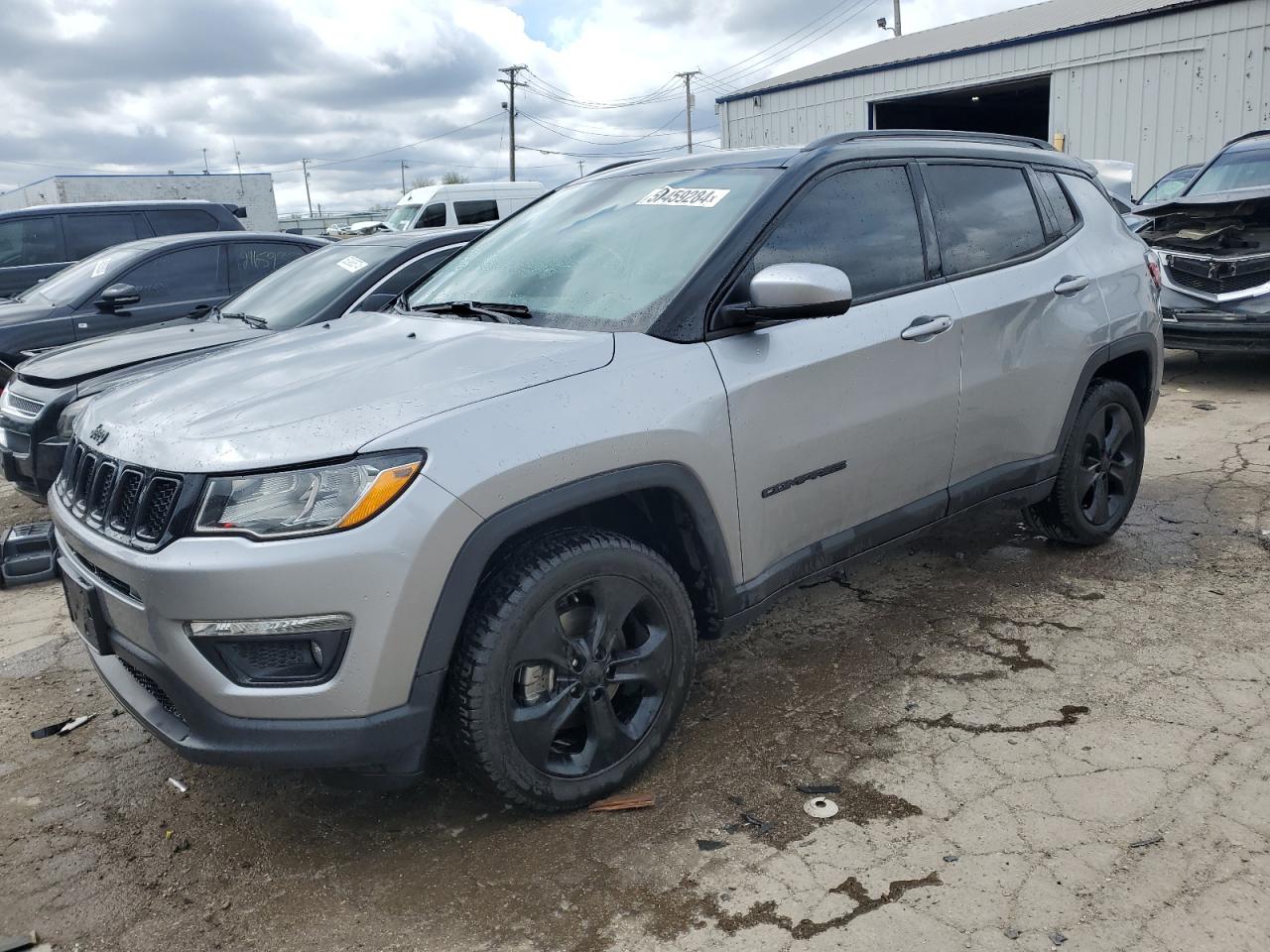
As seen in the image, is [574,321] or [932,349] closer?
[574,321]

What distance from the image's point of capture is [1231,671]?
3.35 metres

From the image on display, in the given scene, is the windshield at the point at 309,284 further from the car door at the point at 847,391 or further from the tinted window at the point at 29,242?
the tinted window at the point at 29,242

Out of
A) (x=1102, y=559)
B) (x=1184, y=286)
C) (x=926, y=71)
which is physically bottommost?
(x=1102, y=559)

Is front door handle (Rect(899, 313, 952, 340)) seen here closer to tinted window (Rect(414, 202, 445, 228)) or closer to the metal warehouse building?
tinted window (Rect(414, 202, 445, 228))

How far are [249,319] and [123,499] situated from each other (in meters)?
3.60

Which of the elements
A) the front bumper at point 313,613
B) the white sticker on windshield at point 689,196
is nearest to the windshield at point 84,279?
the white sticker on windshield at point 689,196

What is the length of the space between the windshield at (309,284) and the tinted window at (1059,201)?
347cm

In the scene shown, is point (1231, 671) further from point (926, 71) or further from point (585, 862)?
point (926, 71)

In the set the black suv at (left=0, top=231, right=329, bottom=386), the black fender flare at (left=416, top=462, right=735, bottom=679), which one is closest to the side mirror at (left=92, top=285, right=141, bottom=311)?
the black suv at (left=0, top=231, right=329, bottom=386)

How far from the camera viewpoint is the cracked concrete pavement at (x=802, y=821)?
7.51ft

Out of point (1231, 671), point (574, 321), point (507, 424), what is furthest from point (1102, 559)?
point (507, 424)

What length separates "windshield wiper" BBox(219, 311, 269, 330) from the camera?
5.62 meters

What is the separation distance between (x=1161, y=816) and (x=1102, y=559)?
2082mm

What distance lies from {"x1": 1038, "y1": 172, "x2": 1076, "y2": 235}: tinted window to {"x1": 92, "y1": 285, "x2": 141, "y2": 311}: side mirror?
5.91m
